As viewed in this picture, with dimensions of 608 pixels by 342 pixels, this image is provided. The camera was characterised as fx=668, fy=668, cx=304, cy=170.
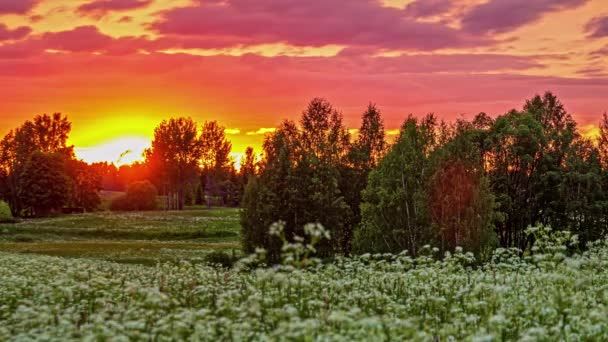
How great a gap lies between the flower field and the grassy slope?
32.3 metres

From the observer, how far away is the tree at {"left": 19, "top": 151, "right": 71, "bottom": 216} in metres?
105

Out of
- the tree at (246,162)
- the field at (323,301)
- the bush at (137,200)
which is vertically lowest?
the field at (323,301)

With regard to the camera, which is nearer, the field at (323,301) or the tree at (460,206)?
the field at (323,301)

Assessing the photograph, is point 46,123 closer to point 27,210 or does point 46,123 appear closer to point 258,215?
point 27,210

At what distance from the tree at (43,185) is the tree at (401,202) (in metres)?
74.7

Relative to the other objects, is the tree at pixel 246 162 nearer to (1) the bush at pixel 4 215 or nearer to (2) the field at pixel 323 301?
(1) the bush at pixel 4 215

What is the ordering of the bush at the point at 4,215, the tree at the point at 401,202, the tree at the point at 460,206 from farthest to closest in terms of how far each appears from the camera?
1. the bush at the point at 4,215
2. the tree at the point at 401,202
3. the tree at the point at 460,206

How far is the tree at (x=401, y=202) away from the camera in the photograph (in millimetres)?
42156

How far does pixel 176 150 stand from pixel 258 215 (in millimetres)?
86993

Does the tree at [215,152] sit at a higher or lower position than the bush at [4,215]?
higher

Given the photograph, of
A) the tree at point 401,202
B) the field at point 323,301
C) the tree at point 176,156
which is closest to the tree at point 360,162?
the tree at point 401,202

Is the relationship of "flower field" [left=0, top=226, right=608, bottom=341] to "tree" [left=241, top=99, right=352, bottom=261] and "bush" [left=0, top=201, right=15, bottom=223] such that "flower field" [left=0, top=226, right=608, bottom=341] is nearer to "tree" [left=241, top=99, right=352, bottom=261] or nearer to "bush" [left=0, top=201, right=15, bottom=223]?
"tree" [left=241, top=99, right=352, bottom=261]

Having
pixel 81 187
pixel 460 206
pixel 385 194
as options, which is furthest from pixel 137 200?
pixel 460 206

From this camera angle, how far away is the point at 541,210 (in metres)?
64.5
